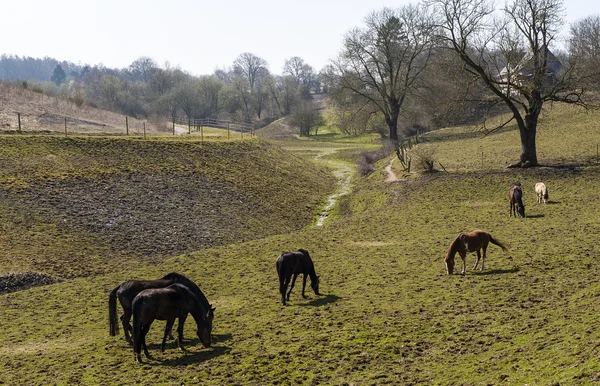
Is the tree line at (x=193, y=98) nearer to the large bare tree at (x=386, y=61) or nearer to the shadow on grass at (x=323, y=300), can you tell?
the large bare tree at (x=386, y=61)

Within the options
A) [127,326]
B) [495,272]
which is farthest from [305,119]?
[127,326]

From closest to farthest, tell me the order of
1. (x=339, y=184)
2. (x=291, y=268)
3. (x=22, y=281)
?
(x=291, y=268) → (x=22, y=281) → (x=339, y=184)

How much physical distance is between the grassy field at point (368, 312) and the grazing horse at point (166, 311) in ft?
1.35

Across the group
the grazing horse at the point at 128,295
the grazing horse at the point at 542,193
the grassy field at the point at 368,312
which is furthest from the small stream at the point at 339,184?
the grazing horse at the point at 128,295

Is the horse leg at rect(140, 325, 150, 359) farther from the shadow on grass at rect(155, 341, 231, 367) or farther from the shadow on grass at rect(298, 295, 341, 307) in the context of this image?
the shadow on grass at rect(298, 295, 341, 307)

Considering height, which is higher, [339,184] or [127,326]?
[339,184]

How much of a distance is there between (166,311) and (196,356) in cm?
120

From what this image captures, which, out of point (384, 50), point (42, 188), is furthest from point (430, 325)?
point (384, 50)

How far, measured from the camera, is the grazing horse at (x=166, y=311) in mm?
12766

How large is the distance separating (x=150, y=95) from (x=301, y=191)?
3754 inches

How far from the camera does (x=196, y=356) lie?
13.0m

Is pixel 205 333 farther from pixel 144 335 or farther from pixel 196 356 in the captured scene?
pixel 144 335

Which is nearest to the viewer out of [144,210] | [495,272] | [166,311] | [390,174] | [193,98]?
[166,311]

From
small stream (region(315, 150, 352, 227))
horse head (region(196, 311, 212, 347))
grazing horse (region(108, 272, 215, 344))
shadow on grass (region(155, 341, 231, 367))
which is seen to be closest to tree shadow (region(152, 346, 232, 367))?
shadow on grass (region(155, 341, 231, 367))
